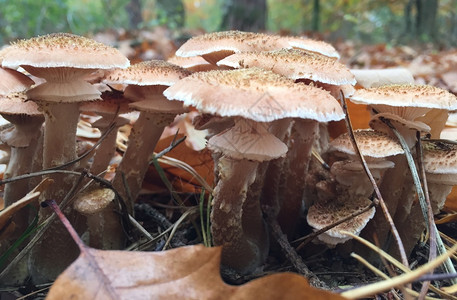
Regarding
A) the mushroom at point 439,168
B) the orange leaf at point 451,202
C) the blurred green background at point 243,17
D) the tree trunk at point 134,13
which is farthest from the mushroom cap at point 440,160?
the tree trunk at point 134,13

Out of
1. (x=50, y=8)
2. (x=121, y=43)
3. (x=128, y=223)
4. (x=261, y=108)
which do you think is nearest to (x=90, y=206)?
(x=128, y=223)

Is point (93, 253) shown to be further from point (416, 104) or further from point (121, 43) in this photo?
point (121, 43)

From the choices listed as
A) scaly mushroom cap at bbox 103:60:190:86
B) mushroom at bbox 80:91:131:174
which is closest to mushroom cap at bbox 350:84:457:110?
scaly mushroom cap at bbox 103:60:190:86

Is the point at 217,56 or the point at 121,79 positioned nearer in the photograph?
the point at 121,79

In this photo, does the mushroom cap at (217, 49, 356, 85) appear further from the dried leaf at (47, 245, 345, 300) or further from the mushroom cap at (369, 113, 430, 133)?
the dried leaf at (47, 245, 345, 300)

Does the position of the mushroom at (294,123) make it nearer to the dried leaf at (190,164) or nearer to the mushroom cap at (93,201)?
the dried leaf at (190,164)

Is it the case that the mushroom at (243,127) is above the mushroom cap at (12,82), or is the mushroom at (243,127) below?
below

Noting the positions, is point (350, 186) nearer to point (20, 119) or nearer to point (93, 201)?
point (93, 201)
